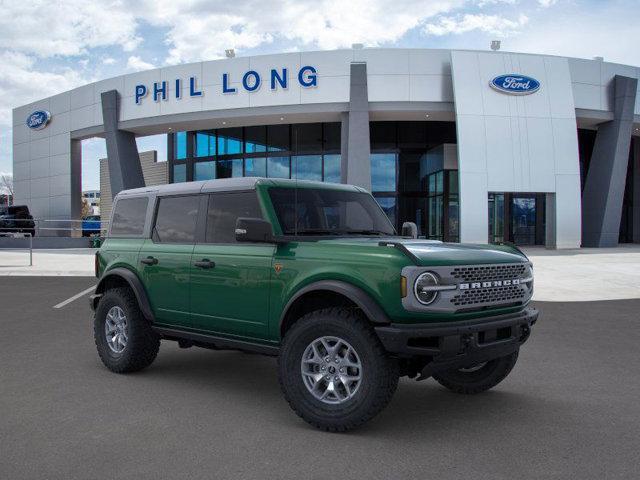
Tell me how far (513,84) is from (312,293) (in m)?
25.4

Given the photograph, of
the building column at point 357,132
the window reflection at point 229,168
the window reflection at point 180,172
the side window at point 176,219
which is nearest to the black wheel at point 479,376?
the side window at point 176,219

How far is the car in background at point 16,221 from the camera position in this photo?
3309 centimetres

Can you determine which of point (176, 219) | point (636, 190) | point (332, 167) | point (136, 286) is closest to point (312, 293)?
point (176, 219)

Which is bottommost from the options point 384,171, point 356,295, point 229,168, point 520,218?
point 356,295

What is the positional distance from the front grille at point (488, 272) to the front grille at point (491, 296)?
0.09 meters

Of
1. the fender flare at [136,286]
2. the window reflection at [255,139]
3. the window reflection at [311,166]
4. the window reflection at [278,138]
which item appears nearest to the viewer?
the fender flare at [136,286]

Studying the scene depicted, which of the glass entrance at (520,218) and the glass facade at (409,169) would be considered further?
the glass facade at (409,169)

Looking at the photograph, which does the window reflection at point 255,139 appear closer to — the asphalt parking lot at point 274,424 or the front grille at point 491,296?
the asphalt parking lot at point 274,424

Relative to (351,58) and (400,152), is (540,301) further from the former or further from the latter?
(400,152)

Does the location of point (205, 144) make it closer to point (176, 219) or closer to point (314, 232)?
point (176, 219)

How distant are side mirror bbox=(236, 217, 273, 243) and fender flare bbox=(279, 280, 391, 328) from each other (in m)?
0.53

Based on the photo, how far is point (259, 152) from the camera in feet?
114

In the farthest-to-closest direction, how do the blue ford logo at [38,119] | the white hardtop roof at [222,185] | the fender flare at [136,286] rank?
the blue ford logo at [38,119] < the fender flare at [136,286] < the white hardtop roof at [222,185]

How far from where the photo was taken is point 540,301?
452 inches
